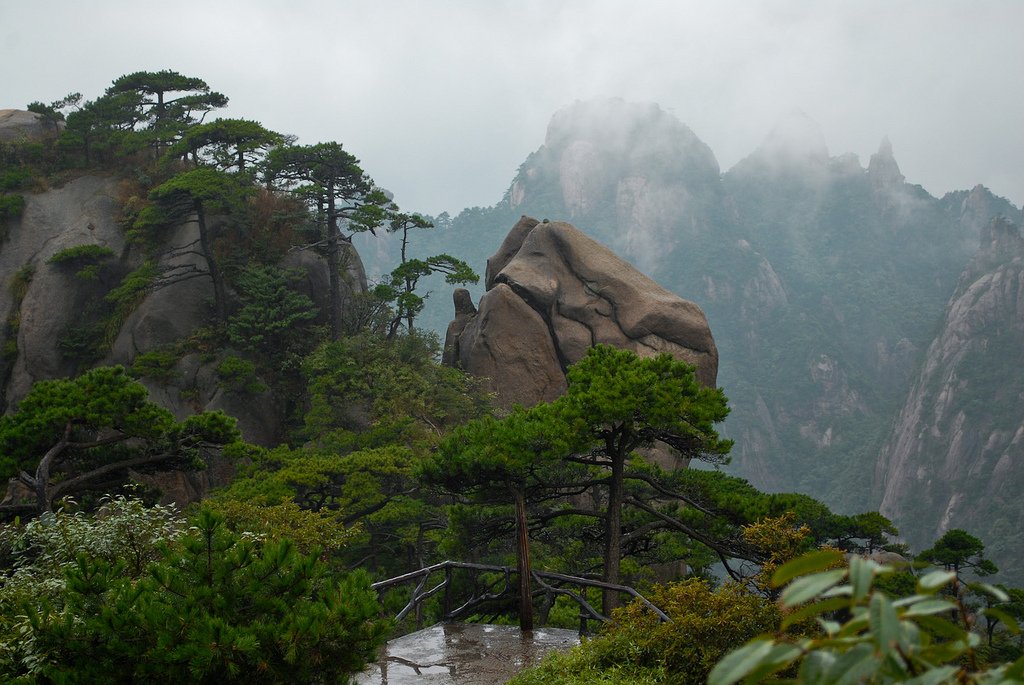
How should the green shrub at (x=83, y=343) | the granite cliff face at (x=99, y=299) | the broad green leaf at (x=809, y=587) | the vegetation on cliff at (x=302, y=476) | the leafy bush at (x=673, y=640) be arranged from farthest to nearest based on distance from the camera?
the green shrub at (x=83, y=343) < the granite cliff face at (x=99, y=299) < the leafy bush at (x=673, y=640) < the vegetation on cliff at (x=302, y=476) < the broad green leaf at (x=809, y=587)

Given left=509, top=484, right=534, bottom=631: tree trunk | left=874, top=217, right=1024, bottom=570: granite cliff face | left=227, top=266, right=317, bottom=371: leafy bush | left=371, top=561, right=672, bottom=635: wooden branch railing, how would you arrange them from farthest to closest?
1. left=874, top=217, right=1024, bottom=570: granite cliff face
2. left=227, top=266, right=317, bottom=371: leafy bush
3. left=509, top=484, right=534, bottom=631: tree trunk
4. left=371, top=561, right=672, bottom=635: wooden branch railing

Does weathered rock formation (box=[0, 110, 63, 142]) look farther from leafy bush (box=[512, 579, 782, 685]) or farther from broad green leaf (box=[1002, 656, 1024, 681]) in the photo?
broad green leaf (box=[1002, 656, 1024, 681])

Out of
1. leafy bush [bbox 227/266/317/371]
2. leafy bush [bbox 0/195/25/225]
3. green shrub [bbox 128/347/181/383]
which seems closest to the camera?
green shrub [bbox 128/347/181/383]

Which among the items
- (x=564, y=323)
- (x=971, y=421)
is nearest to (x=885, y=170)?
(x=971, y=421)

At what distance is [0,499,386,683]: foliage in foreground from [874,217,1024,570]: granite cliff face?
162 ft

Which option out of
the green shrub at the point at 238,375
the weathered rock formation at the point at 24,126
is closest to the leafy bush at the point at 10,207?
the weathered rock formation at the point at 24,126

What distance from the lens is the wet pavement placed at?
566cm

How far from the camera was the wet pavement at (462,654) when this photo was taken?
5664 mm

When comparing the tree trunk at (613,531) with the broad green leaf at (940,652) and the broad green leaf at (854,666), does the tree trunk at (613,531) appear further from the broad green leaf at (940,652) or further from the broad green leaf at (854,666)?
the broad green leaf at (854,666)

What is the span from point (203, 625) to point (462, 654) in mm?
3866

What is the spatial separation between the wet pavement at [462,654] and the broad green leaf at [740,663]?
4.78 m

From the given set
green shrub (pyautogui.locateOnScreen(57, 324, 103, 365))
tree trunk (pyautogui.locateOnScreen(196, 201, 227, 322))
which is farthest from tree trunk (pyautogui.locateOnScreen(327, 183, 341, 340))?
green shrub (pyautogui.locateOnScreen(57, 324, 103, 365))

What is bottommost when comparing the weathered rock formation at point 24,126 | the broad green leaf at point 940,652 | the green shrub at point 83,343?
the broad green leaf at point 940,652

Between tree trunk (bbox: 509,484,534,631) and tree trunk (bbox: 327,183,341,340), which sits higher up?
tree trunk (bbox: 327,183,341,340)
